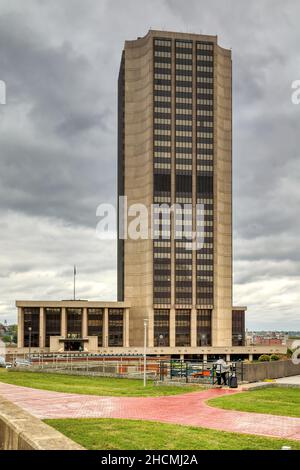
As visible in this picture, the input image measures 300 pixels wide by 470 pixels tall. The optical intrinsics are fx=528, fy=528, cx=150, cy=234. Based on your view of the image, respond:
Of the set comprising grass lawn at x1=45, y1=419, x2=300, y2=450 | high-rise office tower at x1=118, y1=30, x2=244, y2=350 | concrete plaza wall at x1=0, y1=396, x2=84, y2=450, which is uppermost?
high-rise office tower at x1=118, y1=30, x2=244, y2=350

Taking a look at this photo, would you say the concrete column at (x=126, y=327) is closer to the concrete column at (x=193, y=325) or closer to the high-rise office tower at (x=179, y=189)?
the high-rise office tower at (x=179, y=189)

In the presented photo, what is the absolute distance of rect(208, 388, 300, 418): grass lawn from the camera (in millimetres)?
21172

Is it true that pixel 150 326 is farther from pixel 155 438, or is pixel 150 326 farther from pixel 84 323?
pixel 155 438

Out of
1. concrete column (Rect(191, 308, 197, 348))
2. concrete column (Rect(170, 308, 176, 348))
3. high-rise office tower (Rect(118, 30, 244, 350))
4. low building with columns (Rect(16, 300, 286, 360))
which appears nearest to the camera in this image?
low building with columns (Rect(16, 300, 286, 360))

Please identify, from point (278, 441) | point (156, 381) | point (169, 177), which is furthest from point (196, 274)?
point (278, 441)

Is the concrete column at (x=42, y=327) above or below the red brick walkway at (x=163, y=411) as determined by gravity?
below

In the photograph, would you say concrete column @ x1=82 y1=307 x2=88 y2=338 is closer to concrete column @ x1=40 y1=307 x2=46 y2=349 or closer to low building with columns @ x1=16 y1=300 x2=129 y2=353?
low building with columns @ x1=16 y1=300 x2=129 y2=353

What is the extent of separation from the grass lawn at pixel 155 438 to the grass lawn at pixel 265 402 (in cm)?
534

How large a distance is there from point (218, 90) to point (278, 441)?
138 m

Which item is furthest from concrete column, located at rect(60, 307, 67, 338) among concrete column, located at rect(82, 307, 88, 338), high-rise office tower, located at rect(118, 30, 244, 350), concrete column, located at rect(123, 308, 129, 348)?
high-rise office tower, located at rect(118, 30, 244, 350)

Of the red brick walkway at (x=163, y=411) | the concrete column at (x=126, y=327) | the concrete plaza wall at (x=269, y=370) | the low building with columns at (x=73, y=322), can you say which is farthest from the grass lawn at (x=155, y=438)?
the concrete column at (x=126, y=327)

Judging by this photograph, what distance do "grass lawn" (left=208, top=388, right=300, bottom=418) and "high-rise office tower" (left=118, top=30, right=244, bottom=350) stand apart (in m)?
107

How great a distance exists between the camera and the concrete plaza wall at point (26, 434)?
8.21 meters
